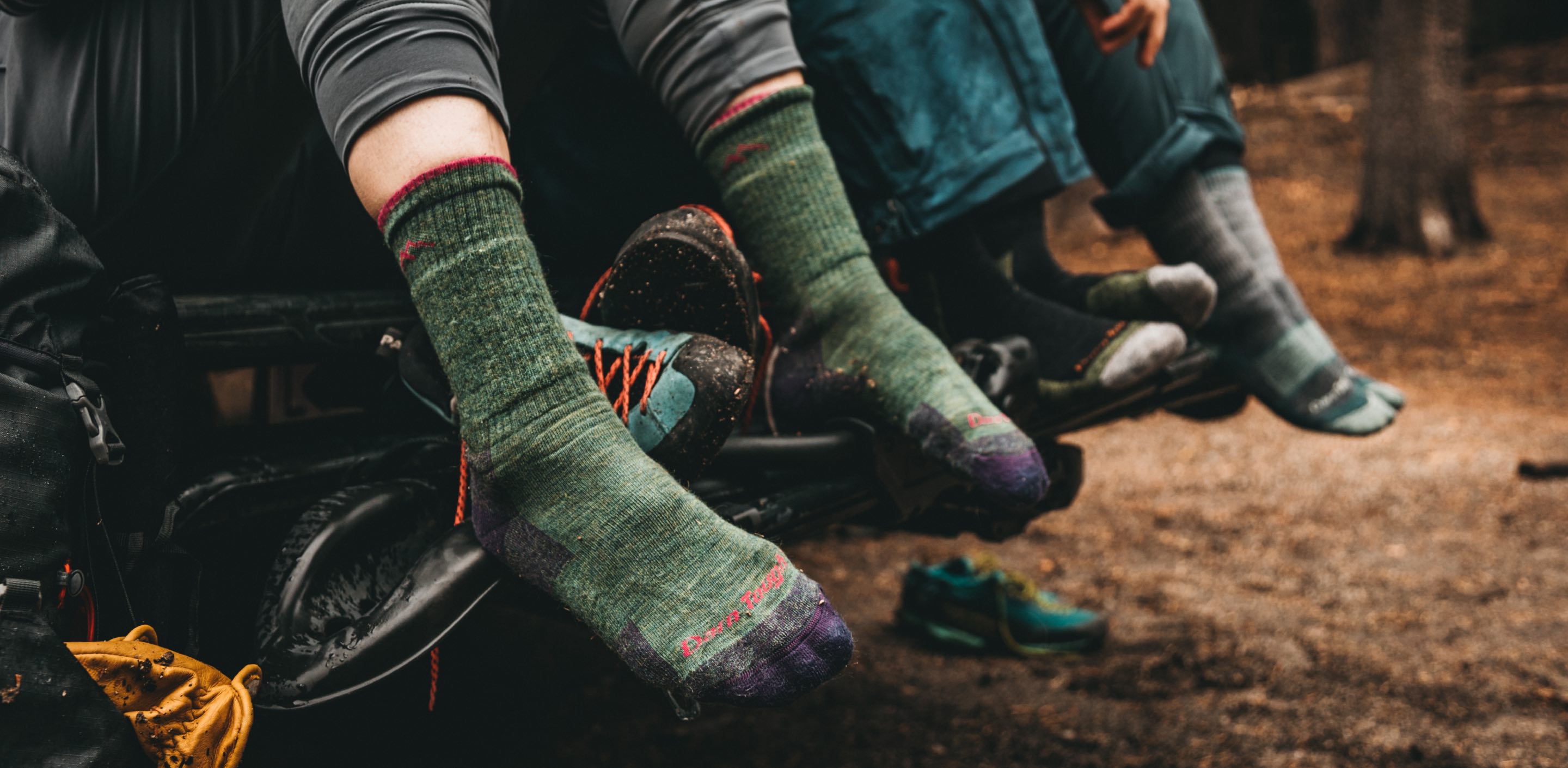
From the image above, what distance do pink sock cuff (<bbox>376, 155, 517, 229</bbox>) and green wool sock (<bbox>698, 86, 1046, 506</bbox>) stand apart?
0.29 metres

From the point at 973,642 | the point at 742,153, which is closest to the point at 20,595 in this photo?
the point at 742,153

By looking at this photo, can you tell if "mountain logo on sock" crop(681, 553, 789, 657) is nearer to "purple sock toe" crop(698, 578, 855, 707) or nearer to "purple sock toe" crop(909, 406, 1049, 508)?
"purple sock toe" crop(698, 578, 855, 707)

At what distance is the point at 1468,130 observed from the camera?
8469 millimetres

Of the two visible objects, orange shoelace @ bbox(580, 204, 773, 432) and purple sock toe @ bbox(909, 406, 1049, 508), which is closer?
orange shoelace @ bbox(580, 204, 773, 432)

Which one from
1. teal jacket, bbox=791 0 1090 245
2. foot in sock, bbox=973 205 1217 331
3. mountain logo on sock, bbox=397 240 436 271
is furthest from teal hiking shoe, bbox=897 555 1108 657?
mountain logo on sock, bbox=397 240 436 271

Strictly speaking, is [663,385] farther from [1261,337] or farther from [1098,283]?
[1261,337]

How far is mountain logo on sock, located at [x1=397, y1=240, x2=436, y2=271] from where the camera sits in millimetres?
798

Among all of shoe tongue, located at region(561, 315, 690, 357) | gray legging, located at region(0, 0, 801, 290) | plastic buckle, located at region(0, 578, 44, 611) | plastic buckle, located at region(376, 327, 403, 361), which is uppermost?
gray legging, located at region(0, 0, 801, 290)

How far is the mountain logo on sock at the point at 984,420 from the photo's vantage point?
100 centimetres

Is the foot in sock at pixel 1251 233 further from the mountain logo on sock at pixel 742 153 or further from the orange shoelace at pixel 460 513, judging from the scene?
the orange shoelace at pixel 460 513

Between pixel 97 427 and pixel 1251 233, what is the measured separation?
1.54 metres

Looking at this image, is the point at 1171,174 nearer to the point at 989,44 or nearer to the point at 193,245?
the point at 989,44

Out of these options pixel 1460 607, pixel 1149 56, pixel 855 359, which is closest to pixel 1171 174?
pixel 1149 56

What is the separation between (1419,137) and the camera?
589 centimetres
